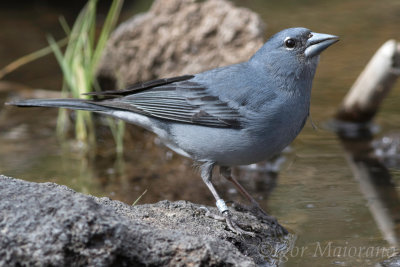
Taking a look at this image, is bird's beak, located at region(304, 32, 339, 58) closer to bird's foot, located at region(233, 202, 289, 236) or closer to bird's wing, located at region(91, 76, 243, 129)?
bird's wing, located at region(91, 76, 243, 129)

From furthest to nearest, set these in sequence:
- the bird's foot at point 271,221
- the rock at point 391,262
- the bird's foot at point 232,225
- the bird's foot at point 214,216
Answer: the bird's foot at point 271,221, the bird's foot at point 214,216, the bird's foot at point 232,225, the rock at point 391,262

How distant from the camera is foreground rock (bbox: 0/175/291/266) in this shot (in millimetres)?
2869

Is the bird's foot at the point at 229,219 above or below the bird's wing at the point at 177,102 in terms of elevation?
below

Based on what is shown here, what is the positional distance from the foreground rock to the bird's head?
4.84 feet

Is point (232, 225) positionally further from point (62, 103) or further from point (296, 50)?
point (62, 103)

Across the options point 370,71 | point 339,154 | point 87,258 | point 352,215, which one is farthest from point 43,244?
point 370,71

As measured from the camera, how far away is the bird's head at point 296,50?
14.5 ft

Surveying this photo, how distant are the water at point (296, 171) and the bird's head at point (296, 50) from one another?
1.15 meters

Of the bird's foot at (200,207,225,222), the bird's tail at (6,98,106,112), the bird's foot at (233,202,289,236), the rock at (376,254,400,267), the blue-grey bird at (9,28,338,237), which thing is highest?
the bird's tail at (6,98,106,112)

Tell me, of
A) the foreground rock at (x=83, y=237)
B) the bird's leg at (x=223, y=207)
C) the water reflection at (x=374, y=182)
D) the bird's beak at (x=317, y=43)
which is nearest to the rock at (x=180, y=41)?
the water reflection at (x=374, y=182)

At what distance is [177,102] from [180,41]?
2.74m

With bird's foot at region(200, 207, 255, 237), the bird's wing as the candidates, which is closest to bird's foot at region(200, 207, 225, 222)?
bird's foot at region(200, 207, 255, 237)

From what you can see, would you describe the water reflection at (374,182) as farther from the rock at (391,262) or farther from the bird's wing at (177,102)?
the bird's wing at (177,102)

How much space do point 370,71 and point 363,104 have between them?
17.3 inches
